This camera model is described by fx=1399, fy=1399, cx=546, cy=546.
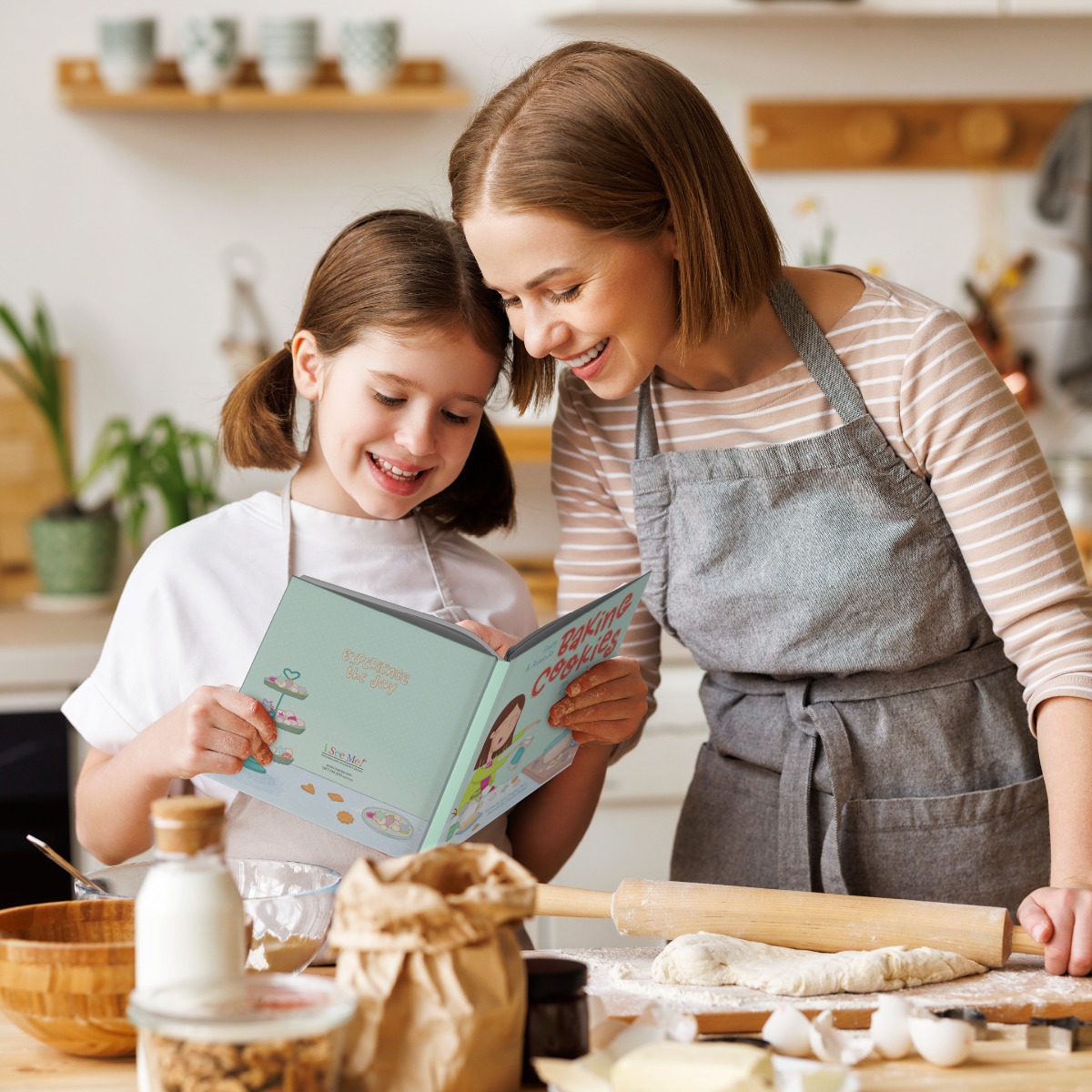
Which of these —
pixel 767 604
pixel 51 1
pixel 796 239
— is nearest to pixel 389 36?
pixel 51 1

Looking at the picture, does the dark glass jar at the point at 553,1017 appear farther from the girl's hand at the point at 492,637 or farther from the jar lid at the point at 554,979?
the girl's hand at the point at 492,637

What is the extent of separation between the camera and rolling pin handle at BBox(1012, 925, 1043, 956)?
1.00 metres

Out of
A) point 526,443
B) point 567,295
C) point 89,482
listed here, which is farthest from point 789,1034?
point 89,482

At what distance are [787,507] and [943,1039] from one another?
56 centimetres

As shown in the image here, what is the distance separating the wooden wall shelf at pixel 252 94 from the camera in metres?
2.54

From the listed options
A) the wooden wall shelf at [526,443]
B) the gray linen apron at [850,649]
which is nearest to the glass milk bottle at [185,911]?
the gray linen apron at [850,649]

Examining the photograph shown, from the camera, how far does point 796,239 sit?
2.89 metres

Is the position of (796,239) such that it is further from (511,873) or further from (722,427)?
(511,873)

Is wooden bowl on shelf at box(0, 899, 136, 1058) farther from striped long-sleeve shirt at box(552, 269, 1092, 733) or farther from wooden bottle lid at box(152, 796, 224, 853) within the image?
striped long-sleeve shirt at box(552, 269, 1092, 733)

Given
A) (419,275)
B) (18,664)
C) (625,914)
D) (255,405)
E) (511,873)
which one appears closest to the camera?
(511,873)

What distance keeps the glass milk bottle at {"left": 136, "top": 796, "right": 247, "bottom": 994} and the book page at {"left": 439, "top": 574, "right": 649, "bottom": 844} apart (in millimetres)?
304

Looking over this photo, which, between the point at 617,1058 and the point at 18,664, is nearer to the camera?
the point at 617,1058

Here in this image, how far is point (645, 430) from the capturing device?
1.31m

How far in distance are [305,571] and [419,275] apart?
300mm
